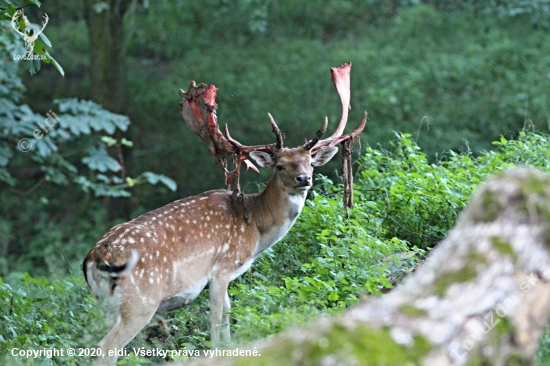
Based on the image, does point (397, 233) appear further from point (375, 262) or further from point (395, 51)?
point (395, 51)

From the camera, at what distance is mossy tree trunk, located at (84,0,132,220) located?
40.2ft

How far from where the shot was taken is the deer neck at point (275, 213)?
260 inches

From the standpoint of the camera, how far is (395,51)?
16.0 meters

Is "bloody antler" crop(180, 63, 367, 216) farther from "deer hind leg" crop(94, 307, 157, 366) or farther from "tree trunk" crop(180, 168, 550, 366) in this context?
"tree trunk" crop(180, 168, 550, 366)

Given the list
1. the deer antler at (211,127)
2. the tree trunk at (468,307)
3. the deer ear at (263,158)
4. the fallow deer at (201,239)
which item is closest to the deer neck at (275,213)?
the fallow deer at (201,239)

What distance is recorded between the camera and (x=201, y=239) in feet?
20.6

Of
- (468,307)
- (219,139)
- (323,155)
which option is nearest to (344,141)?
(323,155)

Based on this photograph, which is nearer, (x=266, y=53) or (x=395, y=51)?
(x=395, y=51)

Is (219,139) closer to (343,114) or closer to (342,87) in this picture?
(343,114)

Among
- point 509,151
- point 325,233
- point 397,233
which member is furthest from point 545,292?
point 509,151

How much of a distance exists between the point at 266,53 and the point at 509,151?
10.1 metres

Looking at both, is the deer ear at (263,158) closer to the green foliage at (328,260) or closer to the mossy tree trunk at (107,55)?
the green foliage at (328,260)

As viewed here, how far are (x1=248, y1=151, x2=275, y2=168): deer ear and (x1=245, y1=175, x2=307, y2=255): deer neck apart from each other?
0.13m

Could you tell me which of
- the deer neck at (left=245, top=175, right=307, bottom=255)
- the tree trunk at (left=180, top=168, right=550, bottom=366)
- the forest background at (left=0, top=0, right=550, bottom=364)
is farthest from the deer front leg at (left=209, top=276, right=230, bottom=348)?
the tree trunk at (left=180, top=168, right=550, bottom=366)
